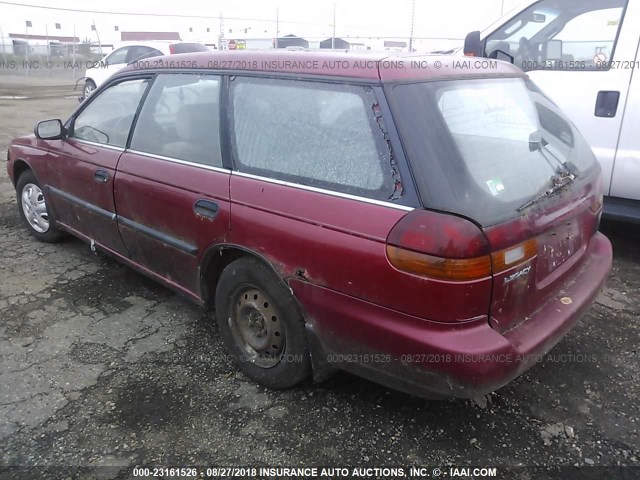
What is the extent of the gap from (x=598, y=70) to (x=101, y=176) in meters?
3.87

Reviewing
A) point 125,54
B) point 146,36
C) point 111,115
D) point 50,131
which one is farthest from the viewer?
point 146,36

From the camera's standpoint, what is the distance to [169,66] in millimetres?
3199

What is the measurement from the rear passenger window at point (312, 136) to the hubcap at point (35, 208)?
8.57ft

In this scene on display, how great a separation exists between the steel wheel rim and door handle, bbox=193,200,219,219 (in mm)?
417

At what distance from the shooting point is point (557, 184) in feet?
7.84

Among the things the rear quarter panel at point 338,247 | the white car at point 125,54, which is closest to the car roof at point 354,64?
the rear quarter panel at point 338,247

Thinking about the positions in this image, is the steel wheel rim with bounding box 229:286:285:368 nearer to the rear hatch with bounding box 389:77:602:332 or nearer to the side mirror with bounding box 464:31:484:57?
the rear hatch with bounding box 389:77:602:332

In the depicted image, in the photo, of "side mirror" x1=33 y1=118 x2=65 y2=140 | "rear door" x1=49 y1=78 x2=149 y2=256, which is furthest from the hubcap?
"side mirror" x1=33 y1=118 x2=65 y2=140

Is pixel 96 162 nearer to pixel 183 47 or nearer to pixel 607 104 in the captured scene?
pixel 607 104

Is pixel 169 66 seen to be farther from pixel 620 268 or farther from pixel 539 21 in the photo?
pixel 620 268

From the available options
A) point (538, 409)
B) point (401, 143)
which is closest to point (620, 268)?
point (538, 409)

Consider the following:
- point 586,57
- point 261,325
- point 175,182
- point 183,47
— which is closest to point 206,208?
point 175,182

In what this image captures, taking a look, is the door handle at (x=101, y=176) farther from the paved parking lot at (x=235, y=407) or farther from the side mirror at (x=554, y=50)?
the side mirror at (x=554, y=50)

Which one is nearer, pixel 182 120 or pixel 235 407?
pixel 235 407
